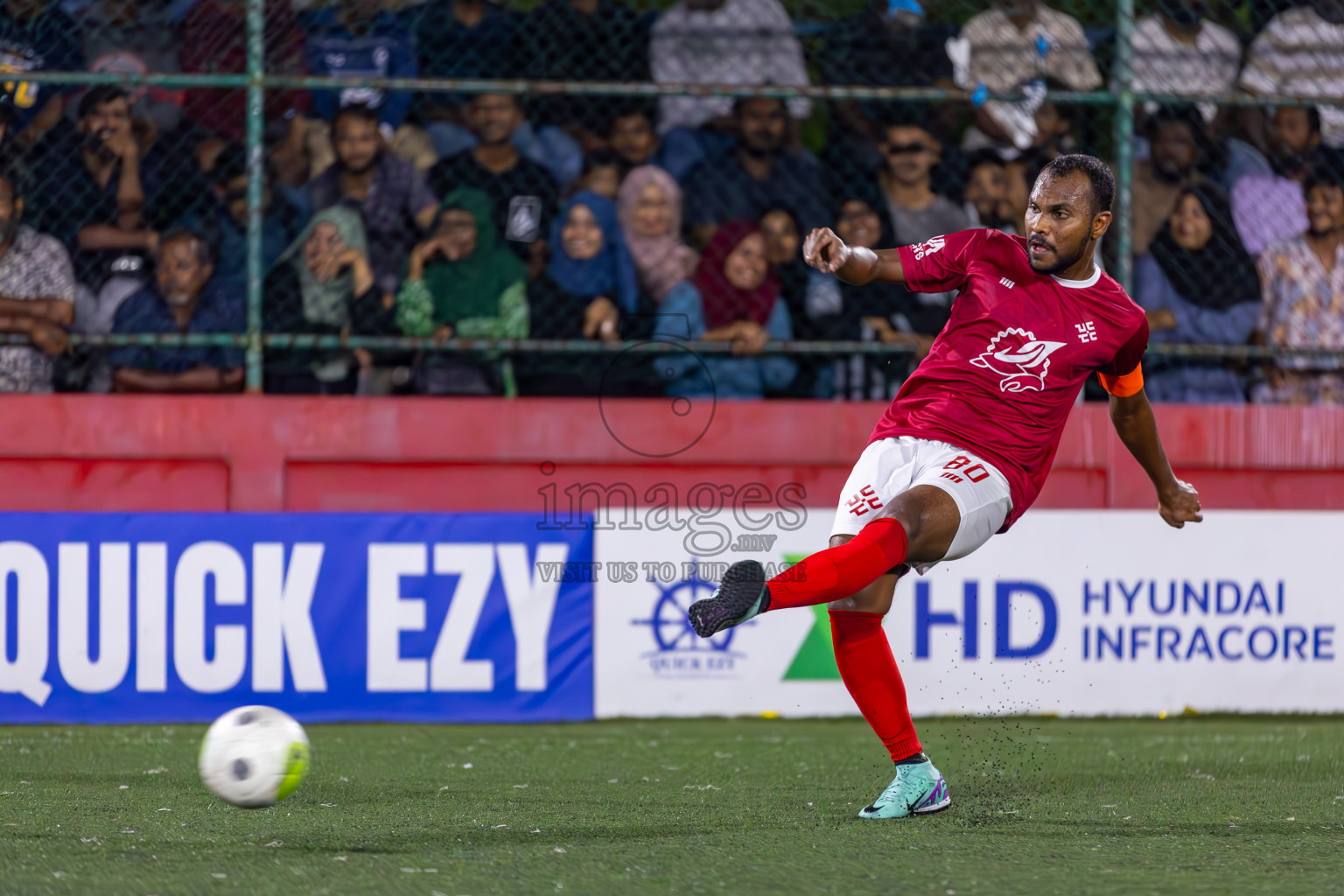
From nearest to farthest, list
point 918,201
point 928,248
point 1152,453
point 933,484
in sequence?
point 933,484, point 928,248, point 1152,453, point 918,201

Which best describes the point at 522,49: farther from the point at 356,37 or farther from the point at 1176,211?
the point at 1176,211

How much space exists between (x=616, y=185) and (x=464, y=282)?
94cm

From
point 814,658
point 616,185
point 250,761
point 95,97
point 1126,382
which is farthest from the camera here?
point 616,185

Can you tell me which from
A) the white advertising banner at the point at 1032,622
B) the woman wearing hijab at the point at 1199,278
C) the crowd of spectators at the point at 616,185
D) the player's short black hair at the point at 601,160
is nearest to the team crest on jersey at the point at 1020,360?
the white advertising banner at the point at 1032,622

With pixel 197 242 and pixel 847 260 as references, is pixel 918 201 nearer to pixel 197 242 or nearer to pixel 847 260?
pixel 197 242

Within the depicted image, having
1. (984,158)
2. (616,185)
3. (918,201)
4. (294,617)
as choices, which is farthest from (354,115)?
(984,158)

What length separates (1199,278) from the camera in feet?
27.5

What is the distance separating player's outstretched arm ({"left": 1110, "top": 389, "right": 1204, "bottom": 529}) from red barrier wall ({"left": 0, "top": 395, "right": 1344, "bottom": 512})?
3.30 meters

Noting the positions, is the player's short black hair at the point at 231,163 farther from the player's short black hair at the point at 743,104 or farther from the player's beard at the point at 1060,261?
the player's beard at the point at 1060,261

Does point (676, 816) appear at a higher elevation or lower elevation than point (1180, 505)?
lower

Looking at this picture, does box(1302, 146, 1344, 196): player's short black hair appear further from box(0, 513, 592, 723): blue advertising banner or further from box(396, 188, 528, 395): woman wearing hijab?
box(0, 513, 592, 723): blue advertising banner

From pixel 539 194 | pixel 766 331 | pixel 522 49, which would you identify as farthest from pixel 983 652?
pixel 522 49

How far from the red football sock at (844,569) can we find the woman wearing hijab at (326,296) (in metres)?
4.29

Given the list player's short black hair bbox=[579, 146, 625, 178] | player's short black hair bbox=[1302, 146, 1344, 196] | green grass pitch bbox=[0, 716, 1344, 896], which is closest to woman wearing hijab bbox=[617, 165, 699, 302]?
player's short black hair bbox=[579, 146, 625, 178]
